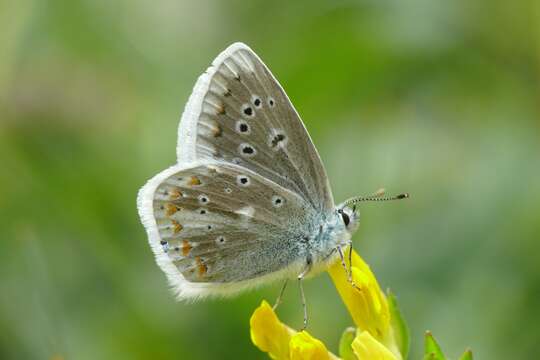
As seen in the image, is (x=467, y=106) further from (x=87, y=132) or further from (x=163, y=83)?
(x=87, y=132)

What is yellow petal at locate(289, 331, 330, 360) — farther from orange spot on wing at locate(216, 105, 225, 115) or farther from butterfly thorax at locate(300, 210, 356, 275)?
orange spot on wing at locate(216, 105, 225, 115)

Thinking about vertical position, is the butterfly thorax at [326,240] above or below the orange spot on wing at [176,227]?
below

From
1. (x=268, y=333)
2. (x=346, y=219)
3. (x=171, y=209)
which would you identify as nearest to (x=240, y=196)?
(x=171, y=209)

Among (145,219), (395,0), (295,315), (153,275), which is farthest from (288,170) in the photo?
(395,0)

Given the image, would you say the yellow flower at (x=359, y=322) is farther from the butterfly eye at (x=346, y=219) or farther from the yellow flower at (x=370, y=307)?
the butterfly eye at (x=346, y=219)

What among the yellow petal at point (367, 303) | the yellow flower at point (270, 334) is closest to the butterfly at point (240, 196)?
the yellow petal at point (367, 303)

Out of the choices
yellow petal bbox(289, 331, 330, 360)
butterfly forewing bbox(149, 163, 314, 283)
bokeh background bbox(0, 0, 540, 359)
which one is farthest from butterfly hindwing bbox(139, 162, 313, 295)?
bokeh background bbox(0, 0, 540, 359)
